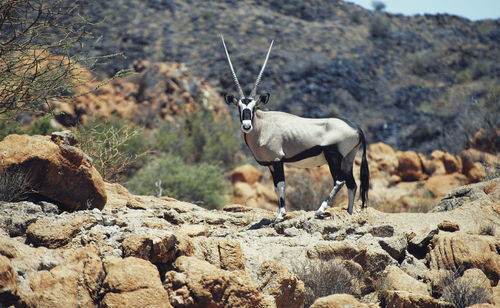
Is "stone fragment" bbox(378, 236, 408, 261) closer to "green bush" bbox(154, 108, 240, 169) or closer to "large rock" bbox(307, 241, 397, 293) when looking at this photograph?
"large rock" bbox(307, 241, 397, 293)

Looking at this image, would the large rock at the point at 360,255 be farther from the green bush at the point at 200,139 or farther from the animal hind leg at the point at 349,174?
the green bush at the point at 200,139

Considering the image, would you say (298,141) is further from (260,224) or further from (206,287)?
(206,287)

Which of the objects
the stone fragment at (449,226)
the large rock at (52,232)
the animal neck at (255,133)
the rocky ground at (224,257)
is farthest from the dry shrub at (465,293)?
the large rock at (52,232)

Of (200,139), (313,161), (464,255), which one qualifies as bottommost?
(200,139)

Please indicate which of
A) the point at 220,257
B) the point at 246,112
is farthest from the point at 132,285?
the point at 246,112

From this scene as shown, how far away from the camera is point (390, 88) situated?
109ft

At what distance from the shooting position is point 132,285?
4945 mm

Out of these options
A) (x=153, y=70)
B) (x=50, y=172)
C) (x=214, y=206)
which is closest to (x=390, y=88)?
(x=153, y=70)

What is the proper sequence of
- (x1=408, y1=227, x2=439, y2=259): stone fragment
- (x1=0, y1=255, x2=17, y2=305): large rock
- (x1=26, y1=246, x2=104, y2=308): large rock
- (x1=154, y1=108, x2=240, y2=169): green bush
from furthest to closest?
(x1=154, y1=108, x2=240, y2=169): green bush
(x1=408, y1=227, x2=439, y2=259): stone fragment
(x1=26, y1=246, x2=104, y2=308): large rock
(x1=0, y1=255, x2=17, y2=305): large rock

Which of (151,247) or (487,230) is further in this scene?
(487,230)

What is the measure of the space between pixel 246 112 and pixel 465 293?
448cm

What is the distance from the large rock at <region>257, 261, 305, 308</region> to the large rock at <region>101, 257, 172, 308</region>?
130 cm

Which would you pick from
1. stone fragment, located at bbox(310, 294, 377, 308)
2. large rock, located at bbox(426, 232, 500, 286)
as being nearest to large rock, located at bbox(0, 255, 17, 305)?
stone fragment, located at bbox(310, 294, 377, 308)

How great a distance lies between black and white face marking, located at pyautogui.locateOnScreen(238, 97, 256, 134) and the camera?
902 centimetres
